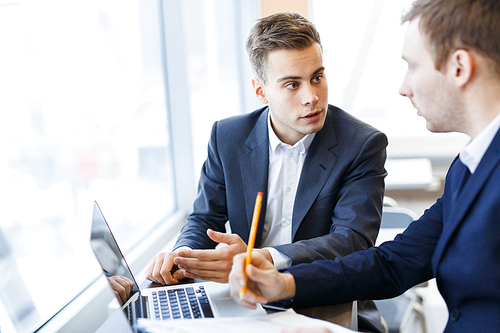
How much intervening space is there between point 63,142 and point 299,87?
894mm

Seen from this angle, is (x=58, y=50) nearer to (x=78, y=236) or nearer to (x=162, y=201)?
(x=78, y=236)

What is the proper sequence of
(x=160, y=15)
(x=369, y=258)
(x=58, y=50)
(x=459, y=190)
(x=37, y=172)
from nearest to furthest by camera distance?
(x=459, y=190), (x=369, y=258), (x=37, y=172), (x=58, y=50), (x=160, y=15)

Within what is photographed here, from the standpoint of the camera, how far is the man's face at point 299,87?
156 cm

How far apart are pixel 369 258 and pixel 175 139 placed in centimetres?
190

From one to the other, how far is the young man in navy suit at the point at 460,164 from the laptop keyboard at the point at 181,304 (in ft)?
0.32

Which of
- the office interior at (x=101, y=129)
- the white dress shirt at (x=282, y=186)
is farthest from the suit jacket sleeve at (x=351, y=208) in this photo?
the office interior at (x=101, y=129)

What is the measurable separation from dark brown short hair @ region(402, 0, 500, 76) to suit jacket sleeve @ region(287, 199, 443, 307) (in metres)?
0.46

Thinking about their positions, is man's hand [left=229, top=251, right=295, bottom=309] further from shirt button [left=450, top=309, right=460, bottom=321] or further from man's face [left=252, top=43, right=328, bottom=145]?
man's face [left=252, top=43, right=328, bottom=145]

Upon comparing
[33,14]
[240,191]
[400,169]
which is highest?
[33,14]

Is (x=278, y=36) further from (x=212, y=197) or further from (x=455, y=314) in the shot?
(x=455, y=314)

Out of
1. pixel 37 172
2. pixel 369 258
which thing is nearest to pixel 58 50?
pixel 37 172

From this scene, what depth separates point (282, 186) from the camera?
5.53 feet

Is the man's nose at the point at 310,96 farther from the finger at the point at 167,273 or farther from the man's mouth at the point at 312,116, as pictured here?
the finger at the point at 167,273

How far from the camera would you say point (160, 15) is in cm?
264
